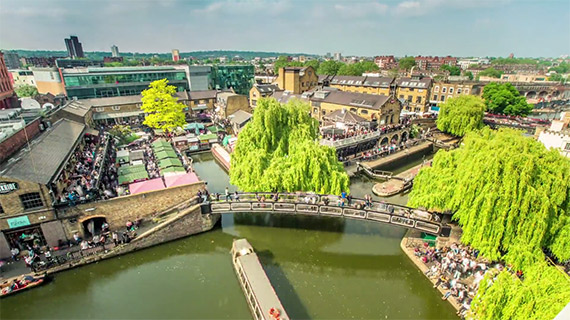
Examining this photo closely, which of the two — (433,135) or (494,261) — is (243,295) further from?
(433,135)

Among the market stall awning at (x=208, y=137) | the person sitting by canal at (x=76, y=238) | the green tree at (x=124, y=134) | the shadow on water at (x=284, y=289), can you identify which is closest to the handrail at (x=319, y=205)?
the shadow on water at (x=284, y=289)

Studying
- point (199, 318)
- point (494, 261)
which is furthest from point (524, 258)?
point (199, 318)

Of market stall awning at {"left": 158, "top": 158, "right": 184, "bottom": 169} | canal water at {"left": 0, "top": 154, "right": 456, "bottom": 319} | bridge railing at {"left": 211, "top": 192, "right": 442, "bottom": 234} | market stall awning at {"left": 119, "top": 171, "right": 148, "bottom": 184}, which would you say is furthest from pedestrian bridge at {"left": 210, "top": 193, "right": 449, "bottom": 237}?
market stall awning at {"left": 158, "top": 158, "right": 184, "bottom": 169}

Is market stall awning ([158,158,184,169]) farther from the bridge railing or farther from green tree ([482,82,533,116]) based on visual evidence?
green tree ([482,82,533,116])

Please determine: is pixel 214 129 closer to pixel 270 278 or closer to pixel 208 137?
pixel 208 137

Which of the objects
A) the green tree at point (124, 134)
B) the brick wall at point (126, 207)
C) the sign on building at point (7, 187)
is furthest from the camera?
the green tree at point (124, 134)

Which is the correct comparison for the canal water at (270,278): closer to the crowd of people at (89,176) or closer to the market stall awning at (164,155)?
the crowd of people at (89,176)

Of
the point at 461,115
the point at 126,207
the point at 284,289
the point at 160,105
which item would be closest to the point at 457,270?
the point at 284,289
